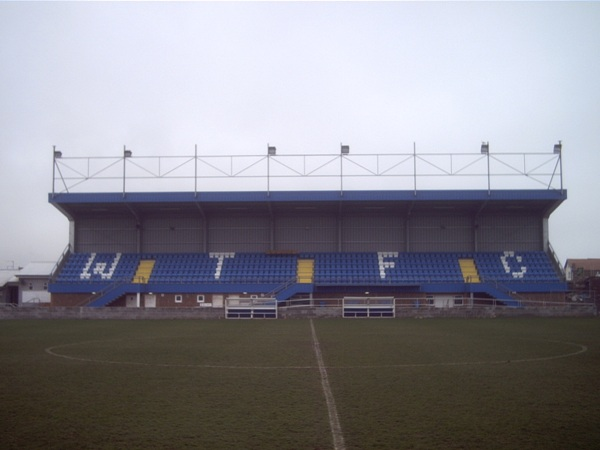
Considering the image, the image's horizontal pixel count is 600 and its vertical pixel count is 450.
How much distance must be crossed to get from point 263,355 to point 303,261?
39377 mm

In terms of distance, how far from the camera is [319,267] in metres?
57.3

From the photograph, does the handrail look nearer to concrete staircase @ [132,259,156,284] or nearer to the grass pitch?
concrete staircase @ [132,259,156,284]

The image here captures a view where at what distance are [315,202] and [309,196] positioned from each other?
39.1 inches

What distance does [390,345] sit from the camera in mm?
22500

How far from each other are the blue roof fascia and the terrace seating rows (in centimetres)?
630

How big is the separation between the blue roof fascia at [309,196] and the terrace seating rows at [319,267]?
20.7ft

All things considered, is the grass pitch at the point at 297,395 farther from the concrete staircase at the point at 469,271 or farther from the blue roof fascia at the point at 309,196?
the blue roof fascia at the point at 309,196

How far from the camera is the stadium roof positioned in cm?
5503

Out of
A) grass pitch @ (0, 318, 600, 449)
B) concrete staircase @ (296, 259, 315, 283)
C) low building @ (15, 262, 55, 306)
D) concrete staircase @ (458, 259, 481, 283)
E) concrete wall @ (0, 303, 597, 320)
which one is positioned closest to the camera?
grass pitch @ (0, 318, 600, 449)

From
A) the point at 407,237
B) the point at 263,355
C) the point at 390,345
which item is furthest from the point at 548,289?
the point at 263,355

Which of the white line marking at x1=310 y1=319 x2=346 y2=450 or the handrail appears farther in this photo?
the handrail

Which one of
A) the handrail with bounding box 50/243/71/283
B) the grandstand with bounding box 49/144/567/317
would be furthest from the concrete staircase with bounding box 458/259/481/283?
the handrail with bounding box 50/243/71/283

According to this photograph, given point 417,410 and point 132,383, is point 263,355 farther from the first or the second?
point 417,410

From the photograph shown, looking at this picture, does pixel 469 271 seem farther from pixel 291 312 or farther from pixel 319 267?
pixel 291 312
